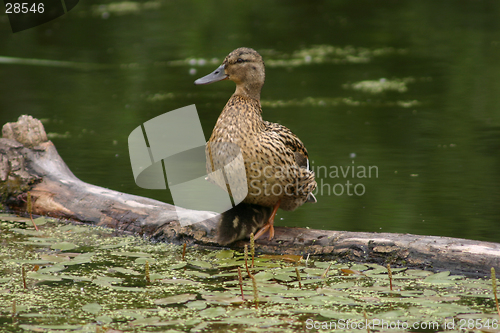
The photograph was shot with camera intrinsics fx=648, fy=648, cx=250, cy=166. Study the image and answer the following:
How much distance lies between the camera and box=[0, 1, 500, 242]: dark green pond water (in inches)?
222

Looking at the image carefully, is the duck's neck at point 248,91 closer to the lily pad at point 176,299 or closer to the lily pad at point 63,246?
the lily pad at point 63,246

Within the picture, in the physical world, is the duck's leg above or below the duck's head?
below

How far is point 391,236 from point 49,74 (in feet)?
28.9

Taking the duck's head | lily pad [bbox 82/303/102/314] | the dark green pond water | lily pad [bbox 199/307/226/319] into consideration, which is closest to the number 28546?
the dark green pond water

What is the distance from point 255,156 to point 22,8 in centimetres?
1426

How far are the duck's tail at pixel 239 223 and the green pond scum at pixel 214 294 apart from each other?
10 cm

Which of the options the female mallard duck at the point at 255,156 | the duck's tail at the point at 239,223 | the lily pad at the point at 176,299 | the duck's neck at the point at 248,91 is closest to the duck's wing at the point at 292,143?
the female mallard duck at the point at 255,156

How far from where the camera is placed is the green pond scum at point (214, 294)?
2980 millimetres

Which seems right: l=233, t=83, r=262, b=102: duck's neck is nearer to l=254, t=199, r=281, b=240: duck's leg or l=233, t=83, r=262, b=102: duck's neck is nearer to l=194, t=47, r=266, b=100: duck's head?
l=194, t=47, r=266, b=100: duck's head

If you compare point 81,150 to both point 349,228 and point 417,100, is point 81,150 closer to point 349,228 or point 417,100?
point 349,228

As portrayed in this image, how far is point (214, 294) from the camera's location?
11.0 ft

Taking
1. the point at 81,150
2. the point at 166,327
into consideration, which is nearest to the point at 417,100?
the point at 81,150

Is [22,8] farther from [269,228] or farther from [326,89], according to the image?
[269,228]

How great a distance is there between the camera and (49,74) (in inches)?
445
